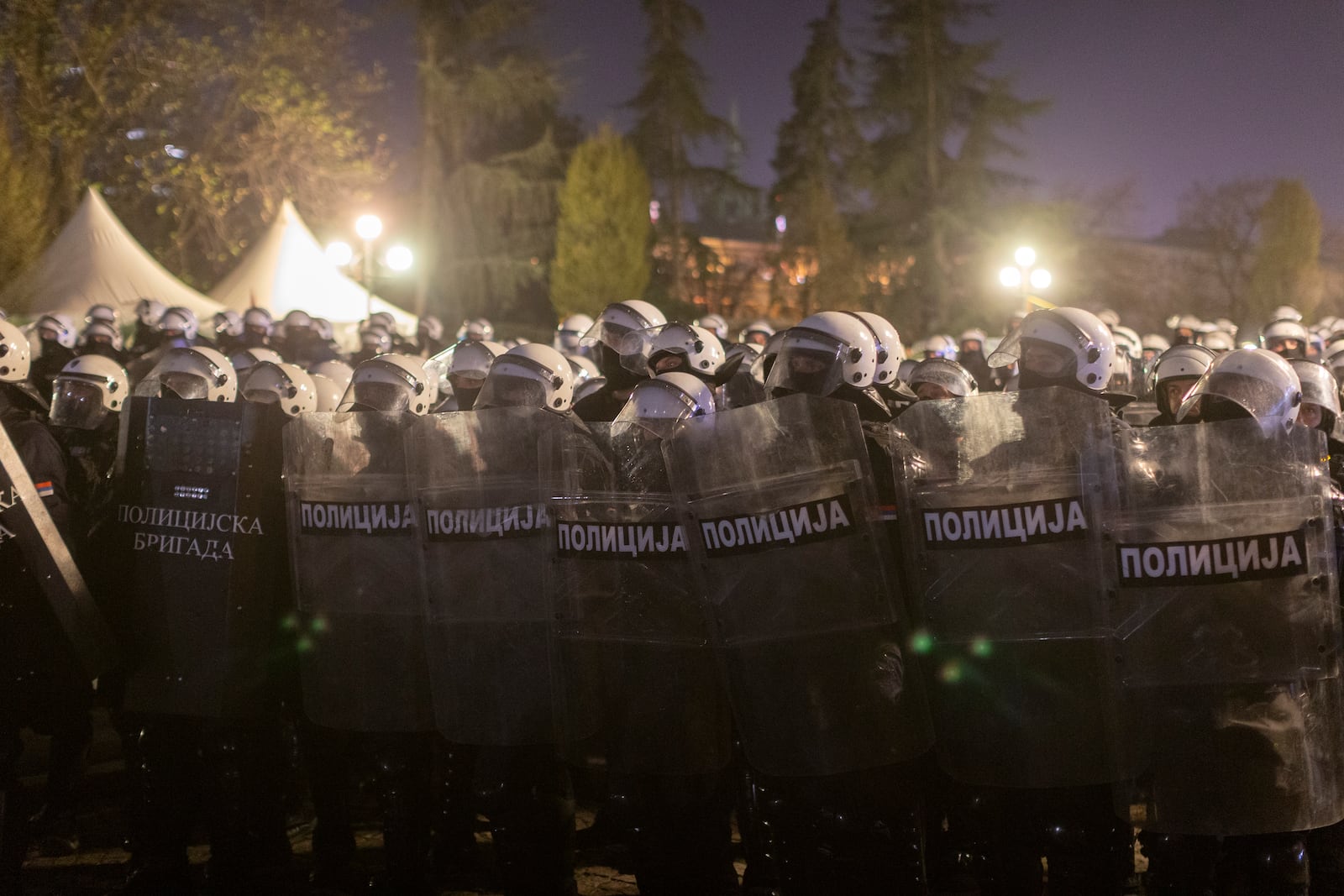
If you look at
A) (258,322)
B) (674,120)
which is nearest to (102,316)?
(258,322)

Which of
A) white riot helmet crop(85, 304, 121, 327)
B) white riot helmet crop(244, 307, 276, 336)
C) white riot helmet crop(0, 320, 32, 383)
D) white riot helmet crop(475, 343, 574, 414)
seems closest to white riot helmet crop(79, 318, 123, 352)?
white riot helmet crop(85, 304, 121, 327)

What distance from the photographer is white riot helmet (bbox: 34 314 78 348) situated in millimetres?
12883

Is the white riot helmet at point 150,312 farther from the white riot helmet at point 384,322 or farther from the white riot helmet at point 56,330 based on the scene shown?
the white riot helmet at point 384,322

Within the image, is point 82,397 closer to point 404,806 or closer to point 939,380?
point 404,806

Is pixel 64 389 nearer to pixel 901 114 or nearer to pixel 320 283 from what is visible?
pixel 320 283

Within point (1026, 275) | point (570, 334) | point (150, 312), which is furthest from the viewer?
point (1026, 275)

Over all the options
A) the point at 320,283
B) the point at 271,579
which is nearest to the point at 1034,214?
the point at 320,283

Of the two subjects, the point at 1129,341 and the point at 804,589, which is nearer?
the point at 804,589

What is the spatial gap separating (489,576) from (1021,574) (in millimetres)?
1879

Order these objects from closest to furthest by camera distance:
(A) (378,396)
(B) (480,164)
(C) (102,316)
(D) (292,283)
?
(A) (378,396) → (C) (102,316) → (D) (292,283) → (B) (480,164)

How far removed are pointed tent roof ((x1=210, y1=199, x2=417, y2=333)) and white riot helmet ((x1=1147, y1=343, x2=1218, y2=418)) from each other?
1496 cm

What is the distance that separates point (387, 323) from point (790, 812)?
44.0 ft

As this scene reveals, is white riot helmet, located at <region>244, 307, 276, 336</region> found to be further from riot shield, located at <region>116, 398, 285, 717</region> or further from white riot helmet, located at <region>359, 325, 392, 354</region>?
riot shield, located at <region>116, 398, 285, 717</region>

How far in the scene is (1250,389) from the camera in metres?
3.83
